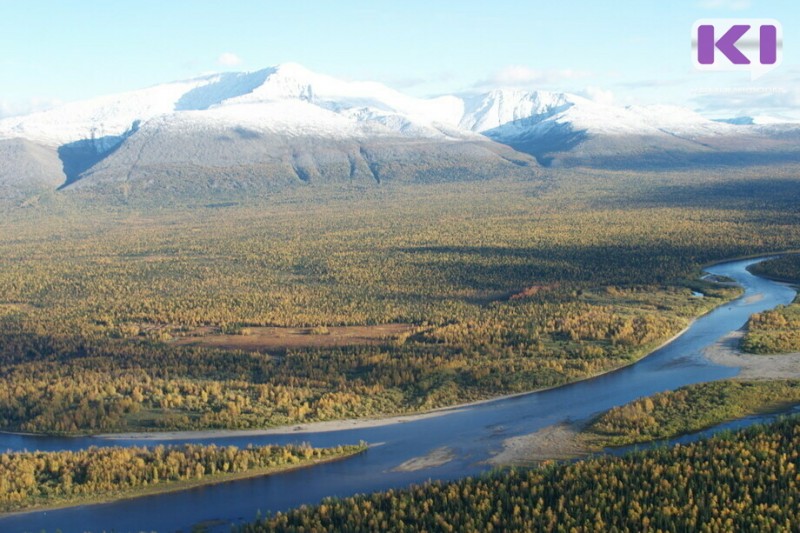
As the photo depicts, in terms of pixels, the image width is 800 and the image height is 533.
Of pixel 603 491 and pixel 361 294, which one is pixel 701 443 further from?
pixel 361 294

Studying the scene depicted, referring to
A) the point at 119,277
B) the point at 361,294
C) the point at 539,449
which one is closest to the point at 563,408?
Result: the point at 539,449

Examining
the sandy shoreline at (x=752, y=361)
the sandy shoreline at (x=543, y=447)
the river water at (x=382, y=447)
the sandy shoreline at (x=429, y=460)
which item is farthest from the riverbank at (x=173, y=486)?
the sandy shoreline at (x=752, y=361)

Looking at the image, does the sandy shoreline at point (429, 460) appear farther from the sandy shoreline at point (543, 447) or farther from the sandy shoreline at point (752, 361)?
the sandy shoreline at point (752, 361)

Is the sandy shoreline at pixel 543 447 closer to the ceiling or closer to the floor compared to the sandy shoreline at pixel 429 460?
closer to the floor

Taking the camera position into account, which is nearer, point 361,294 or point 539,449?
point 539,449

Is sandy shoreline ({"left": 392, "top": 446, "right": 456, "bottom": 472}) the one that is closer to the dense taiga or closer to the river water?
the river water

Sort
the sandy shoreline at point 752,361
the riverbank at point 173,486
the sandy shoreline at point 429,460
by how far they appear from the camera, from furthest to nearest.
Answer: the sandy shoreline at point 752,361
the sandy shoreline at point 429,460
the riverbank at point 173,486

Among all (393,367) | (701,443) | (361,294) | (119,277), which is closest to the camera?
(701,443)

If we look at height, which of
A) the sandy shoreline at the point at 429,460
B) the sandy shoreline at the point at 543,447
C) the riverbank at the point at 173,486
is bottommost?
the sandy shoreline at the point at 543,447
